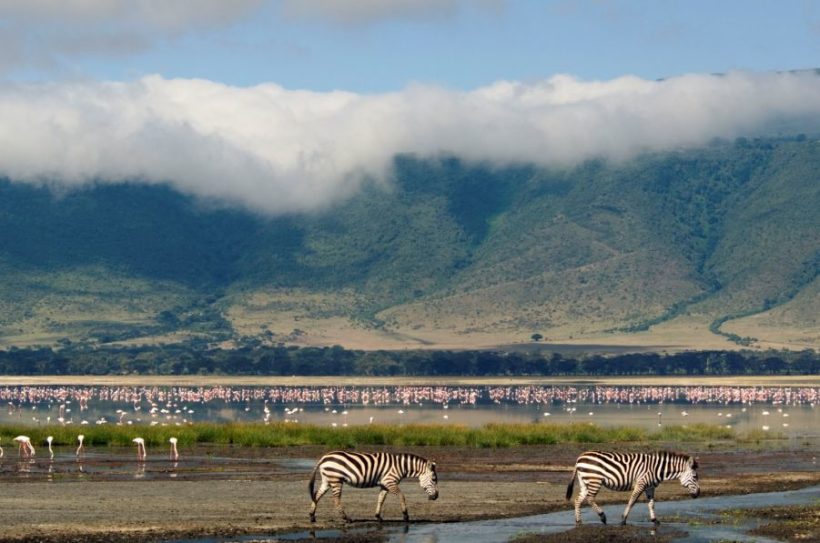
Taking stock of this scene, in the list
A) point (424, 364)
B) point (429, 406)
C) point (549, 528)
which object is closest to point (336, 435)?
point (549, 528)

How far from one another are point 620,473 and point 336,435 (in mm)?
24604

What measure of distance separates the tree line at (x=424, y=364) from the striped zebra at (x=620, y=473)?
397 ft

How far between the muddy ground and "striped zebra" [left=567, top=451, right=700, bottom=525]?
1.26 meters

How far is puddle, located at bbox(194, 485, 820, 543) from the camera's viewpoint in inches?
1051

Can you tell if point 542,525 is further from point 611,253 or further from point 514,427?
point 611,253

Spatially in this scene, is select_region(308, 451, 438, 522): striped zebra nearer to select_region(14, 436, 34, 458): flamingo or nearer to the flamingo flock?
the flamingo flock

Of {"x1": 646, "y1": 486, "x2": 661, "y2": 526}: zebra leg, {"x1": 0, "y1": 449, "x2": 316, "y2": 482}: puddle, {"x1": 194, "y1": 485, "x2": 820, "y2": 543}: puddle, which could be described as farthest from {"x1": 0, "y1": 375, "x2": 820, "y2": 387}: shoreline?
{"x1": 646, "y1": 486, "x2": 661, "y2": 526}: zebra leg

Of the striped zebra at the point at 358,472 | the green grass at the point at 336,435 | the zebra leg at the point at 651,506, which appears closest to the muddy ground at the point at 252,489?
the striped zebra at the point at 358,472

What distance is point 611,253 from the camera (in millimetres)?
191500

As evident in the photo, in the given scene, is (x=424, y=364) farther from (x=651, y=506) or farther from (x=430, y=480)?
(x=651, y=506)

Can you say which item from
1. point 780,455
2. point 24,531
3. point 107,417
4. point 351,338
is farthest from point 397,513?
point 351,338

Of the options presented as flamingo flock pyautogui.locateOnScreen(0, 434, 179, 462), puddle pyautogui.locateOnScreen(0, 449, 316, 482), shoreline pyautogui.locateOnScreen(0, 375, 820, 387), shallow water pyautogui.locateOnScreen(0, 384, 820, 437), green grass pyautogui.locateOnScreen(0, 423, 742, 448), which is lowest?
puddle pyautogui.locateOnScreen(0, 449, 316, 482)

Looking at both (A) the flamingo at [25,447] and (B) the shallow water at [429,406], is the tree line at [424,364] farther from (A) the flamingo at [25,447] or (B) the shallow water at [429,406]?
(A) the flamingo at [25,447]

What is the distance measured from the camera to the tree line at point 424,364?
152875mm
